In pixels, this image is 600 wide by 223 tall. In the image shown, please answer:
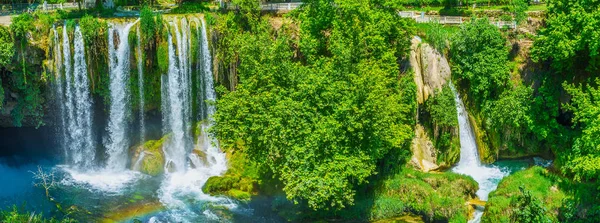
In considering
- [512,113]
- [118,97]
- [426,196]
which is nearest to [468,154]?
[512,113]

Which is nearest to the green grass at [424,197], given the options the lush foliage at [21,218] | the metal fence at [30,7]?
the lush foliage at [21,218]

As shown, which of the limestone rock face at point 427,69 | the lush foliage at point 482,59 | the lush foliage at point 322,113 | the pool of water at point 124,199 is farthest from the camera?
the limestone rock face at point 427,69

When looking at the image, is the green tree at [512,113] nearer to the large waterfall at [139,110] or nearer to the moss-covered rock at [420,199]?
the moss-covered rock at [420,199]

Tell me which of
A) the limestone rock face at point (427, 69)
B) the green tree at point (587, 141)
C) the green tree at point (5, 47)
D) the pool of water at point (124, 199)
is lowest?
the pool of water at point (124, 199)

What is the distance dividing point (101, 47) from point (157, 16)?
393cm

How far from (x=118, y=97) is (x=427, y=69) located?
1962 cm

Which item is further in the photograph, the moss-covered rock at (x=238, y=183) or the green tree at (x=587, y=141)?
the moss-covered rock at (x=238, y=183)

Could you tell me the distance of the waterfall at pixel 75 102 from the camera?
37.7 meters

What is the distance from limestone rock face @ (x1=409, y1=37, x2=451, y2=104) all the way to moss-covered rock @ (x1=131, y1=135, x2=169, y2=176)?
16.5 m

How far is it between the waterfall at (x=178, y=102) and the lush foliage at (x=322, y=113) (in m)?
5.85

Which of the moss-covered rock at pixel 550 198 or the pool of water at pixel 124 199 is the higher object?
the moss-covered rock at pixel 550 198

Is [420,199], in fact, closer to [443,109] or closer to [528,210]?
[528,210]

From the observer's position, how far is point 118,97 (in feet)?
129

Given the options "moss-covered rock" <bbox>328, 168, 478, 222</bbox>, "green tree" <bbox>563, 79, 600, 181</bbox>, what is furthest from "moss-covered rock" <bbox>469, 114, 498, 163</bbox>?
"green tree" <bbox>563, 79, 600, 181</bbox>
